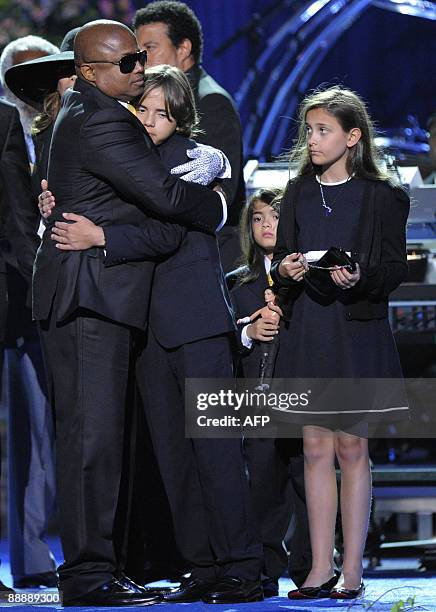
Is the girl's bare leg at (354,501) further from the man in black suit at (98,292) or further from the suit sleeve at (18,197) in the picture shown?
the suit sleeve at (18,197)

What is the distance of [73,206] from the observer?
341 centimetres

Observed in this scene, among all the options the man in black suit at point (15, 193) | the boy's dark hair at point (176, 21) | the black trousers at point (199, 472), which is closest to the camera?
the black trousers at point (199, 472)

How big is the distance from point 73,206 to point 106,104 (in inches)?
11.3

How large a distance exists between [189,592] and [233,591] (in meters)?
0.14

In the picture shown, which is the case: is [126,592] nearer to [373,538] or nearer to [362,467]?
[362,467]

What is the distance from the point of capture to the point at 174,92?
3543 millimetres

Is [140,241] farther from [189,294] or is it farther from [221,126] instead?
[221,126]

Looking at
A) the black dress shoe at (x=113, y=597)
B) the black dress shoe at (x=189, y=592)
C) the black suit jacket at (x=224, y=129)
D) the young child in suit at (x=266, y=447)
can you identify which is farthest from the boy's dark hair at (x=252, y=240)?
the black dress shoe at (x=113, y=597)

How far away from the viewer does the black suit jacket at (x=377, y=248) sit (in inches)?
136

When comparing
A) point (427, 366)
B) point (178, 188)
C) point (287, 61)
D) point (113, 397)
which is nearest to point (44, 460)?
point (113, 397)

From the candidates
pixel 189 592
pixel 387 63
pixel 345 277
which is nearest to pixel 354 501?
pixel 189 592

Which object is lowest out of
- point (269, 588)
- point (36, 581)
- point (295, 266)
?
point (36, 581)

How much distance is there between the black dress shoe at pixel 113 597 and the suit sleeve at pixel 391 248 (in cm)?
99

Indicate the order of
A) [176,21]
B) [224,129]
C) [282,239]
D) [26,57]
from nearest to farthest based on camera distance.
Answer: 1. [282,239]
2. [224,129]
3. [26,57]
4. [176,21]
